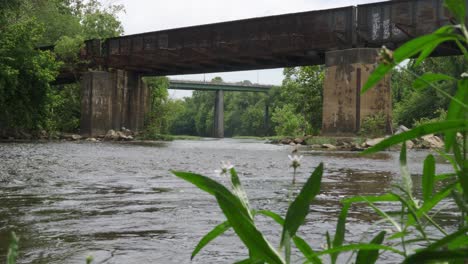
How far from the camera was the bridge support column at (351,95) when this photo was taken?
64.6 feet

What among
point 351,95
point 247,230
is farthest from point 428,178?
point 351,95

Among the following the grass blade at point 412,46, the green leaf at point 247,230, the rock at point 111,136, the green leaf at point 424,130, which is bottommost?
the rock at point 111,136

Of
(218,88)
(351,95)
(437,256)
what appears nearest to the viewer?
(437,256)

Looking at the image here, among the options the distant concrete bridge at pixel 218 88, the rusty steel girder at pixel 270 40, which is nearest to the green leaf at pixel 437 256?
the rusty steel girder at pixel 270 40

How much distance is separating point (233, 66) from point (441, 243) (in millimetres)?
28257

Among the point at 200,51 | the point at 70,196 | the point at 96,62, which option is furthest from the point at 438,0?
the point at 96,62

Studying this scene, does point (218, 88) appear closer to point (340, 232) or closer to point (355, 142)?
point (355, 142)

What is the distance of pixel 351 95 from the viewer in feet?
65.9

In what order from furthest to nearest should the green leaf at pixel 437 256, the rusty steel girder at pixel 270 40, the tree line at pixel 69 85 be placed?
1. the tree line at pixel 69 85
2. the rusty steel girder at pixel 270 40
3. the green leaf at pixel 437 256

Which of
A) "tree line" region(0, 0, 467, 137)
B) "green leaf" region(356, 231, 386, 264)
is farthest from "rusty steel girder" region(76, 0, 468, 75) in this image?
"green leaf" region(356, 231, 386, 264)

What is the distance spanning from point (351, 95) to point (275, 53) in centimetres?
454

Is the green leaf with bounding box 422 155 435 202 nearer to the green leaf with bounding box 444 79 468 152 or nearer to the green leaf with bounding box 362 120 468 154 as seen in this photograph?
the green leaf with bounding box 444 79 468 152

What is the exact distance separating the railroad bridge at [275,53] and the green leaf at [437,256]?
47.6 ft

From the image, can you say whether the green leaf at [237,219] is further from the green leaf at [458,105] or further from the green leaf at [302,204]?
the green leaf at [458,105]
